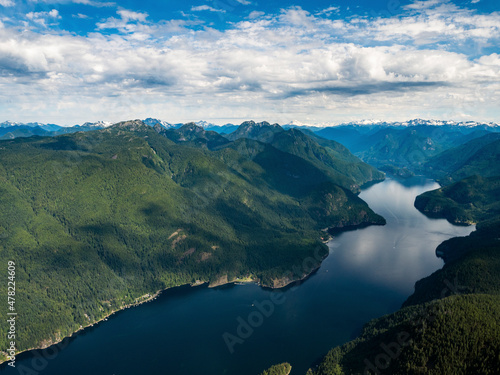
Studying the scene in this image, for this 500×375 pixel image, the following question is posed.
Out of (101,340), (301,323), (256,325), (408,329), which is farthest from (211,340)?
(408,329)

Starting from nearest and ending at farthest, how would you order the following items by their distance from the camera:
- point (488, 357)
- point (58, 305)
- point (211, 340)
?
point (488, 357), point (211, 340), point (58, 305)

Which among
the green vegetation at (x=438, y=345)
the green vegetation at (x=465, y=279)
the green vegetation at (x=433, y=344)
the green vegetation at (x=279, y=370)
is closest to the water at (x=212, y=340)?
the green vegetation at (x=279, y=370)

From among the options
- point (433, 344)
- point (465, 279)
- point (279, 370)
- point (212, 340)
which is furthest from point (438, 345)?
point (212, 340)

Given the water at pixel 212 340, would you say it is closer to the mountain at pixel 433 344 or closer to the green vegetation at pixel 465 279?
the mountain at pixel 433 344

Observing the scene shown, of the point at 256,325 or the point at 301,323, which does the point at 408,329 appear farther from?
the point at 256,325

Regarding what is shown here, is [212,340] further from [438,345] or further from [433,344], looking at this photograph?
[438,345]

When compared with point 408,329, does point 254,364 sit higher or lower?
lower

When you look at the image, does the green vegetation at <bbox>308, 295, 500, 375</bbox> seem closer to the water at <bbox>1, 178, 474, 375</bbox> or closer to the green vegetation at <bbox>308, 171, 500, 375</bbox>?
the green vegetation at <bbox>308, 171, 500, 375</bbox>

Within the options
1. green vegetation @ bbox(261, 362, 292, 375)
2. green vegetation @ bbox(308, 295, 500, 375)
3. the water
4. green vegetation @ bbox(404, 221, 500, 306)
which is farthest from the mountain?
green vegetation @ bbox(404, 221, 500, 306)
